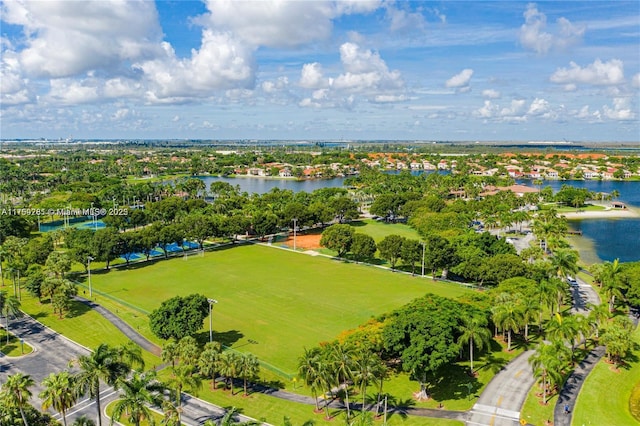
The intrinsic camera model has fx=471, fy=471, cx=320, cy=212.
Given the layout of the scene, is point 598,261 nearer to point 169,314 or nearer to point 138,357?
point 169,314

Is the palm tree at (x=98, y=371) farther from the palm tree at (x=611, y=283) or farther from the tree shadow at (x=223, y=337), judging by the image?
the palm tree at (x=611, y=283)

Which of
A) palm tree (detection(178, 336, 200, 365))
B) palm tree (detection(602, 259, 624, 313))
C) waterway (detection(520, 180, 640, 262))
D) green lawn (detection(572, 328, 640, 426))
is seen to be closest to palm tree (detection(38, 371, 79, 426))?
palm tree (detection(178, 336, 200, 365))

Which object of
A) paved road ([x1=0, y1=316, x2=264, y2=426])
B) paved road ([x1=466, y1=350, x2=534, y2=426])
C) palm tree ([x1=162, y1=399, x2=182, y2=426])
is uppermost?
palm tree ([x1=162, y1=399, x2=182, y2=426])

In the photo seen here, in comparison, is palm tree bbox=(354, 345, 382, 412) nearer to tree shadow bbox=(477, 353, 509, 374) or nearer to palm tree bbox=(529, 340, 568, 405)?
palm tree bbox=(529, 340, 568, 405)

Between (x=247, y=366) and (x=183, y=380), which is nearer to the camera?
(x=183, y=380)

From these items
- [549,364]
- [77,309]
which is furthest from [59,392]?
[549,364]

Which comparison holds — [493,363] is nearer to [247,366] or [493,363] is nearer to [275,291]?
[247,366]
